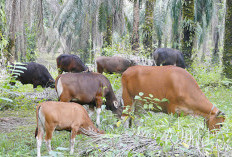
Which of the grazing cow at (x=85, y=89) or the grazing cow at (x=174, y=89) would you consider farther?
the grazing cow at (x=85, y=89)

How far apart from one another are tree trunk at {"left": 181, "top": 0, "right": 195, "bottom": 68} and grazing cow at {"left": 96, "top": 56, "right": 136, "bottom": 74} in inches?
105

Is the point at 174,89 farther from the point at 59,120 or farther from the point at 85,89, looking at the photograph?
the point at 85,89

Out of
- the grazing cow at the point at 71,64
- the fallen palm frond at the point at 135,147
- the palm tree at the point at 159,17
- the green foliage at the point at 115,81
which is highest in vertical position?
the palm tree at the point at 159,17

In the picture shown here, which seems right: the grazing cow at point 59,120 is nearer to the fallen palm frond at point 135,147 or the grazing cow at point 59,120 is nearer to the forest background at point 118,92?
the forest background at point 118,92

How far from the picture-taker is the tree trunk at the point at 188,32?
40.1 feet

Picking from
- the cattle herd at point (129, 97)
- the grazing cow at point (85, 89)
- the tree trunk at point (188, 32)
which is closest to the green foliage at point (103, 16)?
the tree trunk at point (188, 32)

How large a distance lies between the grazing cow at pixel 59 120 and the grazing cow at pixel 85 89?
1483mm

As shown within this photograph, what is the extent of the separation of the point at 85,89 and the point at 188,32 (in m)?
6.86

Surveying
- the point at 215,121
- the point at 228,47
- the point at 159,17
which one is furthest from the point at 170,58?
the point at 159,17

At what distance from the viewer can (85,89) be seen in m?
7.08

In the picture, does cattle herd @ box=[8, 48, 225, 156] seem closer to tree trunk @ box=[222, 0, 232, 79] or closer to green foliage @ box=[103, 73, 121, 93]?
green foliage @ box=[103, 73, 121, 93]

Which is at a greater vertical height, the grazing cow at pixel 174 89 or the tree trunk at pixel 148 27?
the tree trunk at pixel 148 27

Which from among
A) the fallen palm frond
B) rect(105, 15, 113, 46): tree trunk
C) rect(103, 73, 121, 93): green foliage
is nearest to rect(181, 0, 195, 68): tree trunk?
rect(103, 73, 121, 93): green foliage

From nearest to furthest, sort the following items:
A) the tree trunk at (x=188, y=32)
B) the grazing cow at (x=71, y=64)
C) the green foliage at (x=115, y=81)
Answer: the green foliage at (x=115, y=81) < the tree trunk at (x=188, y=32) < the grazing cow at (x=71, y=64)
